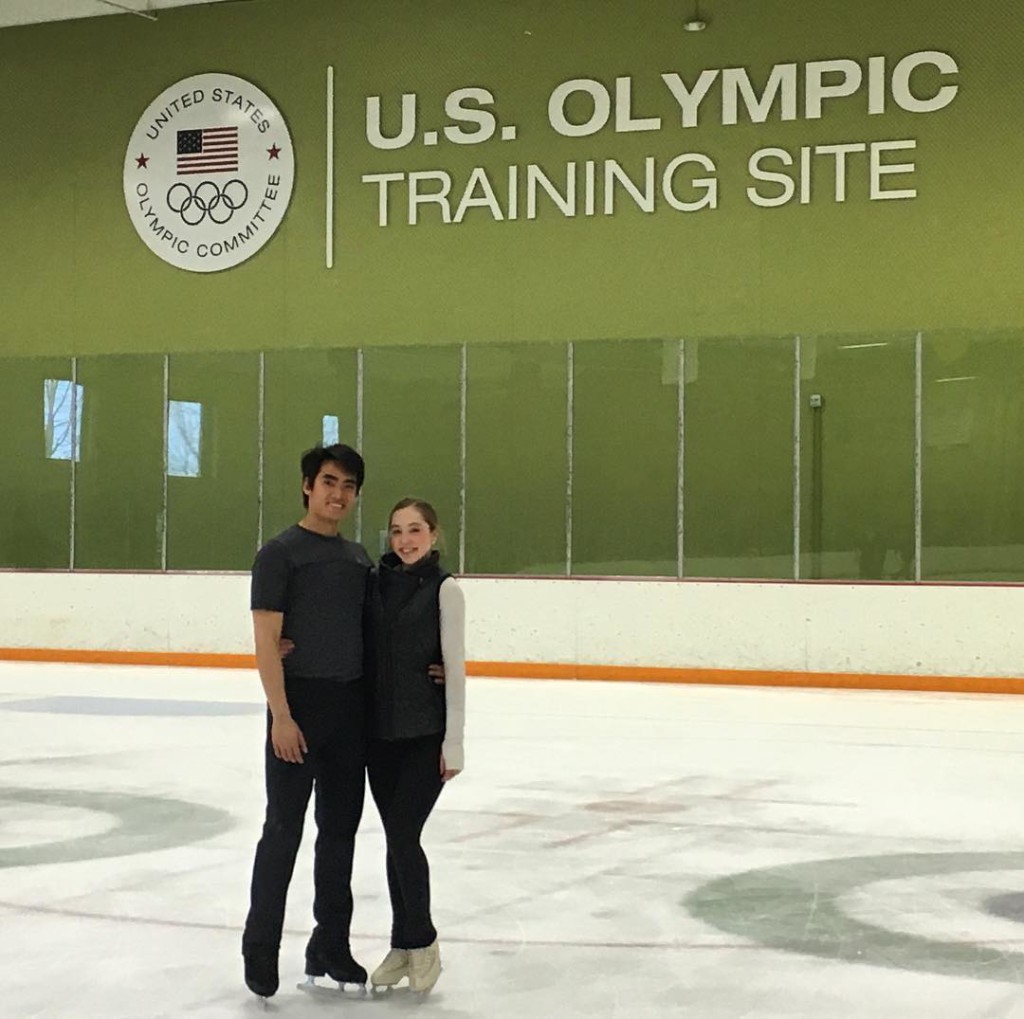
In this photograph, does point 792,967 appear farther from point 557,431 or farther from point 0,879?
point 557,431

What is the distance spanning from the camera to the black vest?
442 centimetres

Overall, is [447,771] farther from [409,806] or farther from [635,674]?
[635,674]

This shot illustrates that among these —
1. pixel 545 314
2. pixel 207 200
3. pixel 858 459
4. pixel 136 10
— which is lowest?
pixel 858 459

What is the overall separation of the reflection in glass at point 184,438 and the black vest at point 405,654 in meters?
12.2

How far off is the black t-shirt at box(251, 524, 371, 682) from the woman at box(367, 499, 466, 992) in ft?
0.25

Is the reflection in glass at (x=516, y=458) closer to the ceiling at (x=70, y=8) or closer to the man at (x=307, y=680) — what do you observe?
the ceiling at (x=70, y=8)

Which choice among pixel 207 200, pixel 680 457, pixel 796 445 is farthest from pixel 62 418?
pixel 796 445

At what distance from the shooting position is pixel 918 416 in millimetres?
14422

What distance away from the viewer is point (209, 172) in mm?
17094

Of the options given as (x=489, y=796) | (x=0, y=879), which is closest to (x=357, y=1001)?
(x=0, y=879)

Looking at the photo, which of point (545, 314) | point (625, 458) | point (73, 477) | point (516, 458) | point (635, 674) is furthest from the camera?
point (73, 477)

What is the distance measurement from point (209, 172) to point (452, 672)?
44.0 ft

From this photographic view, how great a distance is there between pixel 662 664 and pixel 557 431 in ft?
7.05

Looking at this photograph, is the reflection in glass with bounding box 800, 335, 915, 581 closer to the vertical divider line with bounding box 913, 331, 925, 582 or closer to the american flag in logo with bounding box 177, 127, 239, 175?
the vertical divider line with bounding box 913, 331, 925, 582
